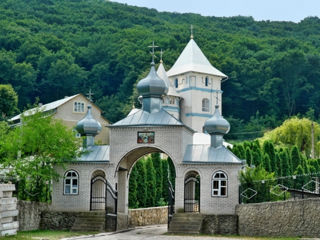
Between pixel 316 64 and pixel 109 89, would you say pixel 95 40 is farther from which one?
pixel 316 64

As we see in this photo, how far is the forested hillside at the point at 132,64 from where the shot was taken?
249ft

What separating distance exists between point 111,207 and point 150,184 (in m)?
8.76

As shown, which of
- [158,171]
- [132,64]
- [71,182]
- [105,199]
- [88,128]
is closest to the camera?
[105,199]

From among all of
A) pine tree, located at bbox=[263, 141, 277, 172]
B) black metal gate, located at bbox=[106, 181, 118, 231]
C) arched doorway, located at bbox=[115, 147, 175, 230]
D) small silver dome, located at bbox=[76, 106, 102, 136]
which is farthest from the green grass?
pine tree, located at bbox=[263, 141, 277, 172]

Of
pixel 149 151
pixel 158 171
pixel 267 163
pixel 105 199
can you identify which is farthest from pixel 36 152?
pixel 267 163

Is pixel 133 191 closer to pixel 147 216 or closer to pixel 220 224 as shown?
pixel 147 216

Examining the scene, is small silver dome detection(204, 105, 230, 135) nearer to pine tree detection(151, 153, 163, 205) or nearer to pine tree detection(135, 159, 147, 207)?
pine tree detection(135, 159, 147, 207)

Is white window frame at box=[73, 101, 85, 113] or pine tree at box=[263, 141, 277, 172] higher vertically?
white window frame at box=[73, 101, 85, 113]

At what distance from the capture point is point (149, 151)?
1062 inches

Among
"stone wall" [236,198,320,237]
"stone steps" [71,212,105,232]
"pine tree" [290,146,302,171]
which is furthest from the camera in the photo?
"pine tree" [290,146,302,171]

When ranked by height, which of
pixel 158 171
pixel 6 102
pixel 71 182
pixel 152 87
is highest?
pixel 6 102

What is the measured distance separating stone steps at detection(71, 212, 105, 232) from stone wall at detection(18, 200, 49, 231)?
54.8 inches

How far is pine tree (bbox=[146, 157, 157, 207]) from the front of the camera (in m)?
34.1

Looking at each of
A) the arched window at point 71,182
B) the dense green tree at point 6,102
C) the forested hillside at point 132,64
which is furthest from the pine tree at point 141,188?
the forested hillside at point 132,64
